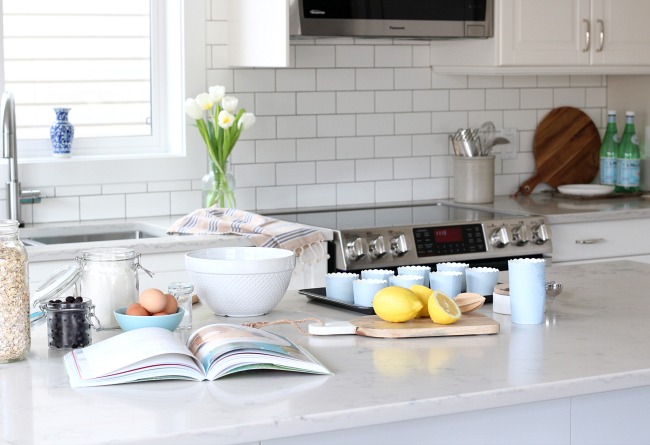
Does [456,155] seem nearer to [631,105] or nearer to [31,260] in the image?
[631,105]

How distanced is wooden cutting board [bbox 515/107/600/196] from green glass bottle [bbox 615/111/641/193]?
0.59ft

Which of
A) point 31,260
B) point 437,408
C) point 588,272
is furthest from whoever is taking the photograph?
point 31,260

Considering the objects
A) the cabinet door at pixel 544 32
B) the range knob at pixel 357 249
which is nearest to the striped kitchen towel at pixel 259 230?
the range knob at pixel 357 249

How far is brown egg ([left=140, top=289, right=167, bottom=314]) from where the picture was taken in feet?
6.92

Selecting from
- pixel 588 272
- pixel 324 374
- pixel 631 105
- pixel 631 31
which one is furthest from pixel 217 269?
pixel 631 105

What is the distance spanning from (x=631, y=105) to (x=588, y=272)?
2.54 metres

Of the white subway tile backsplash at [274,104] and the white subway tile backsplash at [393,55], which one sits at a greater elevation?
the white subway tile backsplash at [393,55]

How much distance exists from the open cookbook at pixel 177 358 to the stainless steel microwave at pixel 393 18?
7.73ft

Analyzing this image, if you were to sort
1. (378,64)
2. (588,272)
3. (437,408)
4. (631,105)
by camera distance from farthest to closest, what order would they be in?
(631,105), (378,64), (588,272), (437,408)

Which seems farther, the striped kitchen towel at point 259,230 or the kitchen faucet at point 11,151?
the kitchen faucet at point 11,151

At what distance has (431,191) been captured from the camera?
495cm

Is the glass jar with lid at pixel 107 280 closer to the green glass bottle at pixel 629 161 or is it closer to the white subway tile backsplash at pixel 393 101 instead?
the white subway tile backsplash at pixel 393 101

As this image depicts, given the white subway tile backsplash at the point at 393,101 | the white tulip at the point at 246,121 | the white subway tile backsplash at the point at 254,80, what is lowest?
the white tulip at the point at 246,121

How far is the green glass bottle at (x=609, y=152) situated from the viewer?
5090 mm
